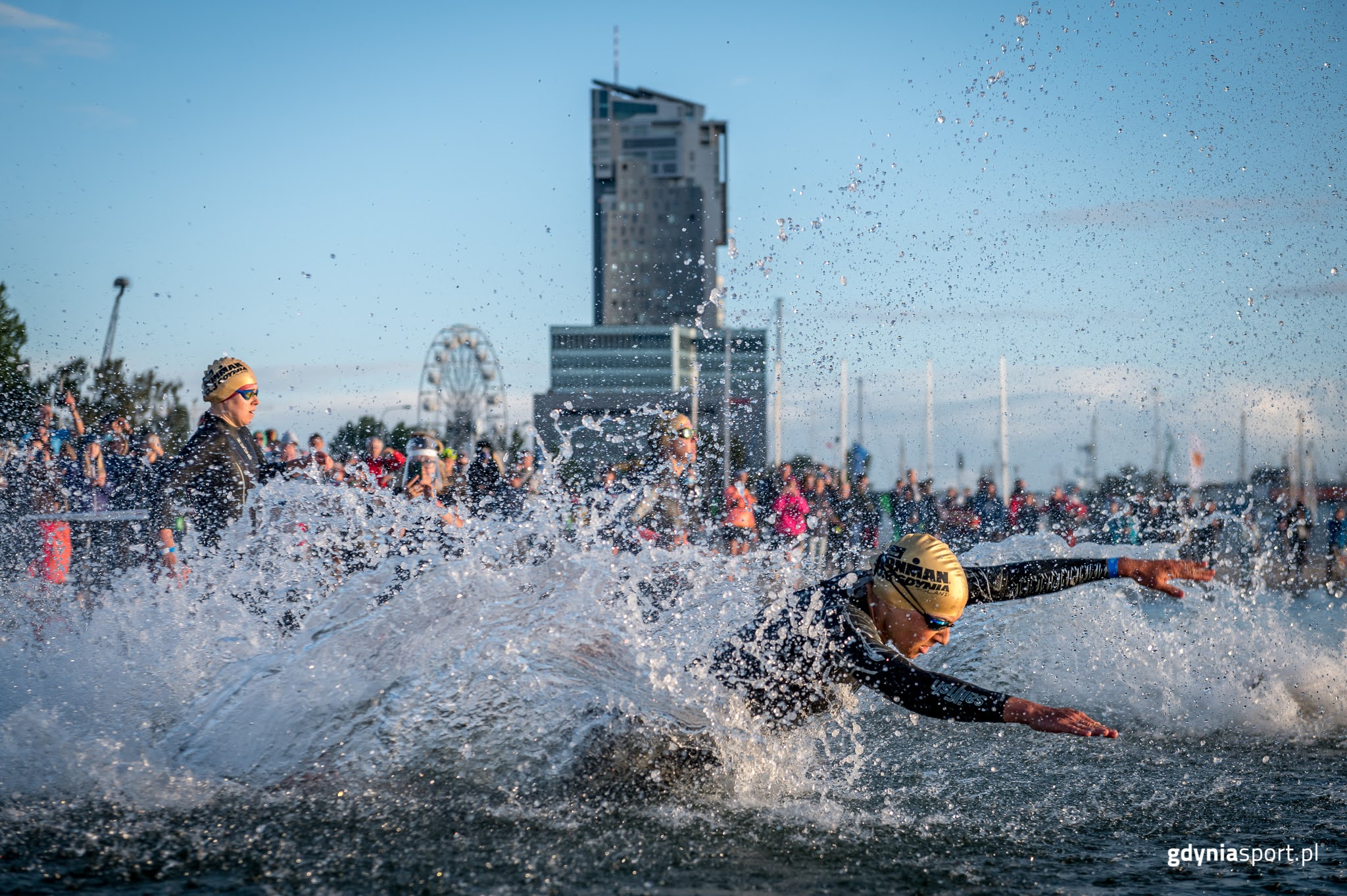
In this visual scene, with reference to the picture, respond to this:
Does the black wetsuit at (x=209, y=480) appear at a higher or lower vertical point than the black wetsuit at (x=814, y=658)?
higher

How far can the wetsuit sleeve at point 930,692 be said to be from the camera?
12.6 feet

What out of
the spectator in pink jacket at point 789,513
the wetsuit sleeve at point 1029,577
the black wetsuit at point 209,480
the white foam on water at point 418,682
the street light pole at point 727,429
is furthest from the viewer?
the street light pole at point 727,429

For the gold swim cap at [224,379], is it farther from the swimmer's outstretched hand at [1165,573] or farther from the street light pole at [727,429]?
the street light pole at [727,429]

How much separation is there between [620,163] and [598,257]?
12.2m

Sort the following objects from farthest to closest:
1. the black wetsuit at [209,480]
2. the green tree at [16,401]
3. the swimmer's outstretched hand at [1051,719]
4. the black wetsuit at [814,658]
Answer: the green tree at [16,401] < the black wetsuit at [209,480] < the black wetsuit at [814,658] < the swimmer's outstretched hand at [1051,719]

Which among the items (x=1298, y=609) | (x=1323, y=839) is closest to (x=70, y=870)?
(x=1323, y=839)

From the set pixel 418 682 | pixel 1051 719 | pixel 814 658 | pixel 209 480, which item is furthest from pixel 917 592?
pixel 209 480

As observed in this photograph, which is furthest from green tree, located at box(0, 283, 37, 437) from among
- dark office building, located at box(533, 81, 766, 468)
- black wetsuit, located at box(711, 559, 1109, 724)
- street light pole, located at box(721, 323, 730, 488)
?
dark office building, located at box(533, 81, 766, 468)

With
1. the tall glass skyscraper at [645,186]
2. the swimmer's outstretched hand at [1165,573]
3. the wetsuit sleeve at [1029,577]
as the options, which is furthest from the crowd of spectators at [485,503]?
the tall glass skyscraper at [645,186]

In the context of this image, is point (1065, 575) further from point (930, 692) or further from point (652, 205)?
point (652, 205)

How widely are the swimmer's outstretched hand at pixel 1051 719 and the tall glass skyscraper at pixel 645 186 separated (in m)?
126

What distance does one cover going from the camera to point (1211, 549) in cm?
1756

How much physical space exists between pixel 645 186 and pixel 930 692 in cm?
13856

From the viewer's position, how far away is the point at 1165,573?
536 centimetres
